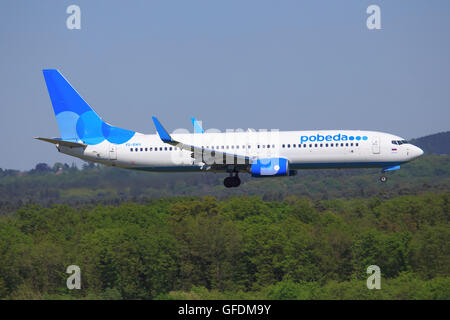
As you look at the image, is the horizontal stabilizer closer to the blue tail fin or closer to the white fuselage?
the blue tail fin

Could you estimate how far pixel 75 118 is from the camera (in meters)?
70.4

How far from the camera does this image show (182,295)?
10625 centimetres

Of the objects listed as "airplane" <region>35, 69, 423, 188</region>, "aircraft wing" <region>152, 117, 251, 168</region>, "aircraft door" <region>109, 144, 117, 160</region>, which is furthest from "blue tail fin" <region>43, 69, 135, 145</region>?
"aircraft wing" <region>152, 117, 251, 168</region>

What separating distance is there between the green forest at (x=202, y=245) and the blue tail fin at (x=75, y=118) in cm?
1436

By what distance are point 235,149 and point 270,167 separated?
3845 mm

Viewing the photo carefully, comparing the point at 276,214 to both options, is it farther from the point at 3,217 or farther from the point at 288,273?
the point at 3,217

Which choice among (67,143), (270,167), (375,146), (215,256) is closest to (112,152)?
(67,143)

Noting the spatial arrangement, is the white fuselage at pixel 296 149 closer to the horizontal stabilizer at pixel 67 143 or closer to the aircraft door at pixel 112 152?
the aircraft door at pixel 112 152

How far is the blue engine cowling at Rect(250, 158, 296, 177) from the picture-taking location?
62406mm

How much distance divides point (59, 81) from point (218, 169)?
17888mm

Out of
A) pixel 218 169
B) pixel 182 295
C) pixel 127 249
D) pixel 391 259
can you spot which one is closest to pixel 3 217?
pixel 127 249

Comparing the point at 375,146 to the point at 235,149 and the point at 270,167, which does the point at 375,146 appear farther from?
the point at 235,149

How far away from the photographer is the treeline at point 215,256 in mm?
105250

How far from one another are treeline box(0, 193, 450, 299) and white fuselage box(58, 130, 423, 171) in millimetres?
31992
